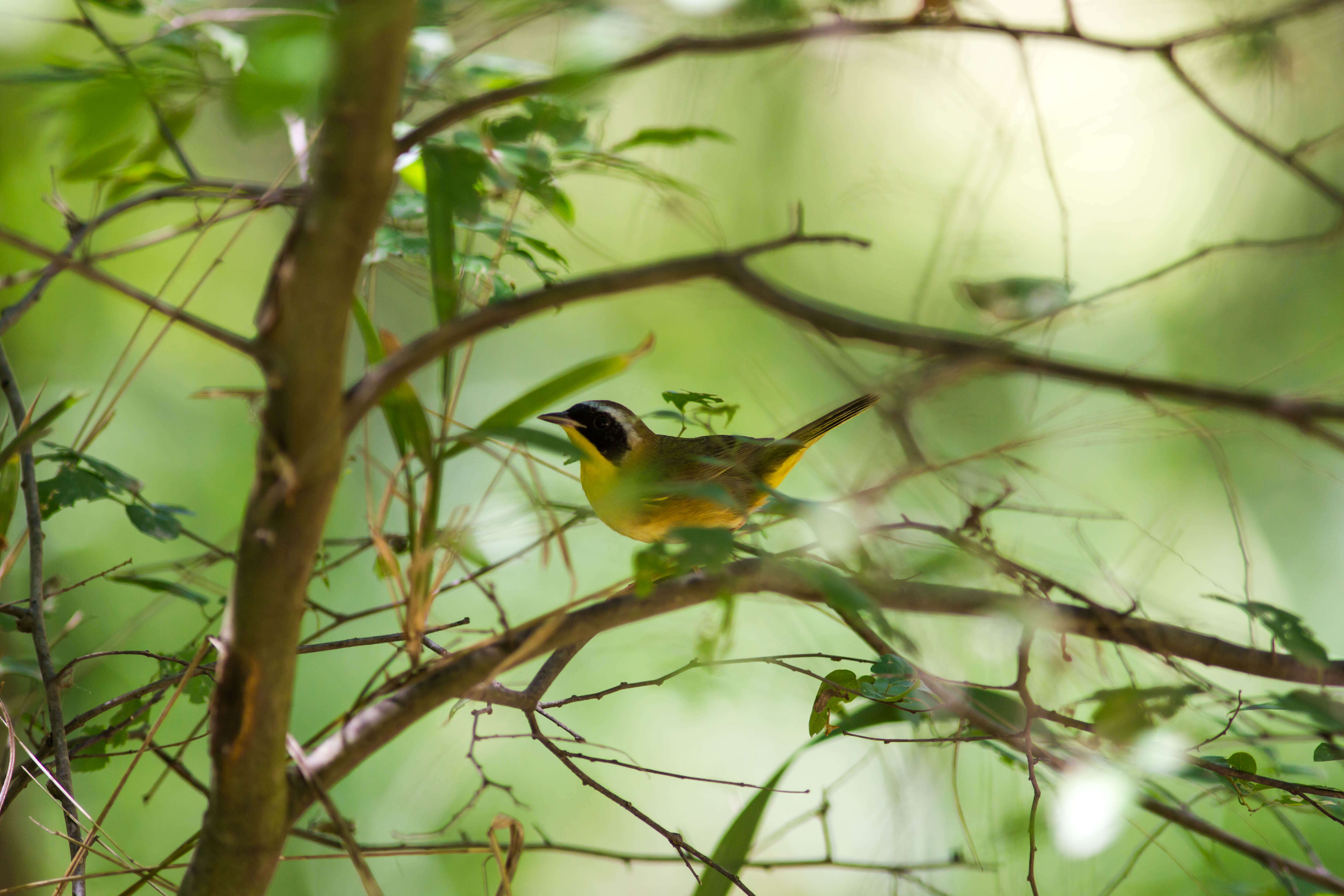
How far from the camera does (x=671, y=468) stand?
1.30 metres

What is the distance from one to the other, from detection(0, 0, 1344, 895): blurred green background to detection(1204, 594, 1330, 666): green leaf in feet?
0.20

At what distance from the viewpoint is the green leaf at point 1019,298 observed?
52cm

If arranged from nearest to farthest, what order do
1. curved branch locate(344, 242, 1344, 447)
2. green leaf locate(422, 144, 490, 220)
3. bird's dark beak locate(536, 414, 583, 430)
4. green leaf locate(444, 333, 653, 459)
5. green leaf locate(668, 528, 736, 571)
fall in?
curved branch locate(344, 242, 1344, 447) → green leaf locate(668, 528, 736, 571) → green leaf locate(444, 333, 653, 459) → green leaf locate(422, 144, 490, 220) → bird's dark beak locate(536, 414, 583, 430)

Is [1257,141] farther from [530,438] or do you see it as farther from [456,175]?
[456,175]

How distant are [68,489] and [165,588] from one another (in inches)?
5.2

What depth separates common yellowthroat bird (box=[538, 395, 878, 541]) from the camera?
57 centimetres

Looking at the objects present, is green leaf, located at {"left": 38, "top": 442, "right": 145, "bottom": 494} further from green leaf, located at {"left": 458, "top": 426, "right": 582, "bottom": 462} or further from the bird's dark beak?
the bird's dark beak

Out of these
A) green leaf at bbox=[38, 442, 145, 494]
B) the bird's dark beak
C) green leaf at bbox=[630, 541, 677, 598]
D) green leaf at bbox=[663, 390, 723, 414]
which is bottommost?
green leaf at bbox=[630, 541, 677, 598]

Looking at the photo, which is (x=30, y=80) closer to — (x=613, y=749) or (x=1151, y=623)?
(x=613, y=749)

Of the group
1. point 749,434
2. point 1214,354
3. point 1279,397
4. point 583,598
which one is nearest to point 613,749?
point 583,598

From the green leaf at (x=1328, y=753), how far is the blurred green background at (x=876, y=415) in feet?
0.25

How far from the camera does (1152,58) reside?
2.12 ft

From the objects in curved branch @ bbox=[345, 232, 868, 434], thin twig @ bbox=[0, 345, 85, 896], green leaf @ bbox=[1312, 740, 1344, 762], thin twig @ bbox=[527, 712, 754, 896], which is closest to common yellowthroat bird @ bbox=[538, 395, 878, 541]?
curved branch @ bbox=[345, 232, 868, 434]

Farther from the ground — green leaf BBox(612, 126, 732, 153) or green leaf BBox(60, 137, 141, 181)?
green leaf BBox(612, 126, 732, 153)
